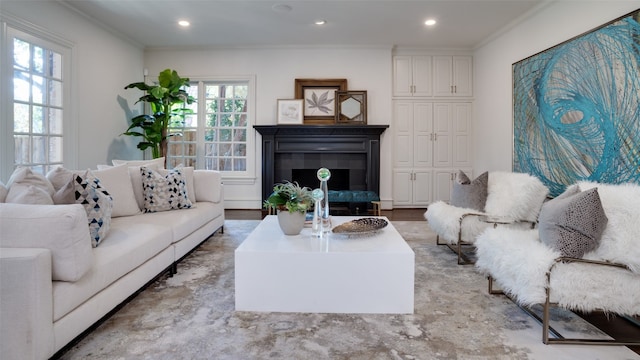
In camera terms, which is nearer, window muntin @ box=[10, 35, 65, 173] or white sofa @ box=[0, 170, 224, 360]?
white sofa @ box=[0, 170, 224, 360]

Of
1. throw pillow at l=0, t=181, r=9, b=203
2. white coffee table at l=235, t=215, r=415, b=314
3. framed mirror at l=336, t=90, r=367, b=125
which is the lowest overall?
white coffee table at l=235, t=215, r=415, b=314

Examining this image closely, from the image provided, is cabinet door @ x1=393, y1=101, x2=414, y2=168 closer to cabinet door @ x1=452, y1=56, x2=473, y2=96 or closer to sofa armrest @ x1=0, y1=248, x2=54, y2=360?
cabinet door @ x1=452, y1=56, x2=473, y2=96

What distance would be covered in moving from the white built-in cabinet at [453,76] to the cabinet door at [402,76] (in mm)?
419

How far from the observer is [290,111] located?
5.86 metres

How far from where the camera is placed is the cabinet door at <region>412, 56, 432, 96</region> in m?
6.04

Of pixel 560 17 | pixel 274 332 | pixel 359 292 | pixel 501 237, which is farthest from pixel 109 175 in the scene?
pixel 560 17

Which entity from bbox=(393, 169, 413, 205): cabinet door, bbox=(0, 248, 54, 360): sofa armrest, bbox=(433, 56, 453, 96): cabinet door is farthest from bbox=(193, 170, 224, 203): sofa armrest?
bbox=(433, 56, 453, 96): cabinet door

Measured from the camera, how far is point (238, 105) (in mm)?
6117

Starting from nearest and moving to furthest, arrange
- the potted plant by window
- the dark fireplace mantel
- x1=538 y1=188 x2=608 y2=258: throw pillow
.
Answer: x1=538 y1=188 x2=608 y2=258: throw pillow < the potted plant by window < the dark fireplace mantel

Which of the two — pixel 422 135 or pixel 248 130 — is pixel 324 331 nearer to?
pixel 248 130

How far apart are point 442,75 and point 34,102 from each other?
223 inches

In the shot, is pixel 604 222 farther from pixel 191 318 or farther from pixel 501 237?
pixel 191 318

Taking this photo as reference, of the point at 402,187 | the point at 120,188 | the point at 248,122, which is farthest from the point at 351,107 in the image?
the point at 120,188

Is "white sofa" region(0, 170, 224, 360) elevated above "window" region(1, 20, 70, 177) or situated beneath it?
situated beneath
